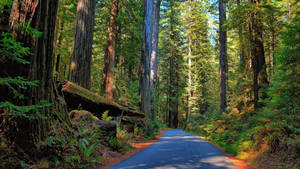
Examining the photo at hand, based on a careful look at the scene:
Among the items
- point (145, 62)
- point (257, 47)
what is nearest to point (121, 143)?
point (145, 62)

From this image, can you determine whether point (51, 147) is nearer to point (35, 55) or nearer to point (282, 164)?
point (35, 55)

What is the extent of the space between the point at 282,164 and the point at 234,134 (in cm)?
520

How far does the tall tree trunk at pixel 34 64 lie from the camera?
14.4 feet

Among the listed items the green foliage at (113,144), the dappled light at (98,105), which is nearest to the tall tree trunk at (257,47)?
the dappled light at (98,105)

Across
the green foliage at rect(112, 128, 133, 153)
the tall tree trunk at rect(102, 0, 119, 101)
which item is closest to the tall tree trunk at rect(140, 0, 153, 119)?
the tall tree trunk at rect(102, 0, 119, 101)

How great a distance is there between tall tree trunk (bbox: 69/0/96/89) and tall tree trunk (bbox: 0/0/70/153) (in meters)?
3.79

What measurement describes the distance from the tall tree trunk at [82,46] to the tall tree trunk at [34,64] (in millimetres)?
3788

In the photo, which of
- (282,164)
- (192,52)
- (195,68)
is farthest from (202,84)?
(282,164)

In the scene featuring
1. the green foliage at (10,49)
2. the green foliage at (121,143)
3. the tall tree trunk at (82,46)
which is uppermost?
the tall tree trunk at (82,46)

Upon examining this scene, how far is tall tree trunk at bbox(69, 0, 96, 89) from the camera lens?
9086 millimetres

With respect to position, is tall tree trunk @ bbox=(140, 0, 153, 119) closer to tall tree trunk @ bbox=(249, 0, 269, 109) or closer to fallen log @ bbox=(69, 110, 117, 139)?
tall tree trunk @ bbox=(249, 0, 269, 109)

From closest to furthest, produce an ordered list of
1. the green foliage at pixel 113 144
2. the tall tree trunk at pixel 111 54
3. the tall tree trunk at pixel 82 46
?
the green foliage at pixel 113 144
the tall tree trunk at pixel 82 46
the tall tree trunk at pixel 111 54

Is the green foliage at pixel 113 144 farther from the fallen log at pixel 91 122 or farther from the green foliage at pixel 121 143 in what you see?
the fallen log at pixel 91 122

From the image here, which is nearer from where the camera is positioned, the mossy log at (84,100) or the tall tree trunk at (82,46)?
the mossy log at (84,100)
